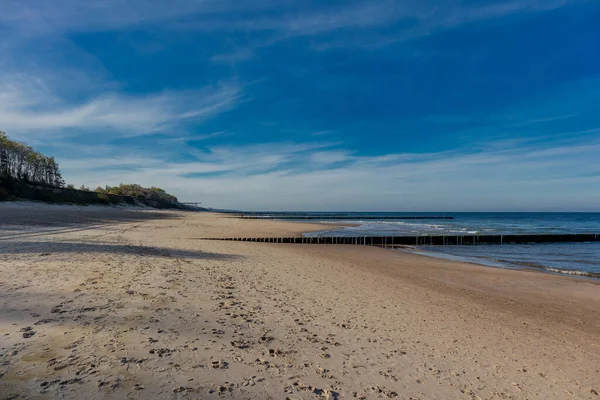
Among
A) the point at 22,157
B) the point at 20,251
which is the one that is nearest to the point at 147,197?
the point at 22,157

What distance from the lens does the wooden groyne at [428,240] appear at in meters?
27.2

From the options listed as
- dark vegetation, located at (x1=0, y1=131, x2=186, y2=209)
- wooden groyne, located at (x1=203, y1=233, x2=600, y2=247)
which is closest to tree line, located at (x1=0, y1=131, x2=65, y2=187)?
dark vegetation, located at (x1=0, y1=131, x2=186, y2=209)

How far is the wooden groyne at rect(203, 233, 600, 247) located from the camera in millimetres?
27208

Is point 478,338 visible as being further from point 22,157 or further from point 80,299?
point 22,157

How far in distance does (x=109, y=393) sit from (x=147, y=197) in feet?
383

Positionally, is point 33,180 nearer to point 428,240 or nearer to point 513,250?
point 428,240

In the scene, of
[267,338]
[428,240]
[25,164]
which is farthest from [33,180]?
[267,338]

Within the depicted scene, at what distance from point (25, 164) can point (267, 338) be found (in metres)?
84.1

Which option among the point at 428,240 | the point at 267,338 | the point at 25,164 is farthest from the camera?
the point at 25,164

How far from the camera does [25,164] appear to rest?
65688 millimetres

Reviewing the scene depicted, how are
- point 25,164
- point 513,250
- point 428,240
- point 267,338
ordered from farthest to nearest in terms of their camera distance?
point 25,164
point 428,240
point 513,250
point 267,338

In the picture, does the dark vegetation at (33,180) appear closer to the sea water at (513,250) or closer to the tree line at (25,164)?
the tree line at (25,164)

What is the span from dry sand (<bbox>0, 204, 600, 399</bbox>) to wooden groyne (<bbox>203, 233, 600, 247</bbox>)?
1754cm

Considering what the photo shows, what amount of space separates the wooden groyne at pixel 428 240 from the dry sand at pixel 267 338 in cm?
1754
